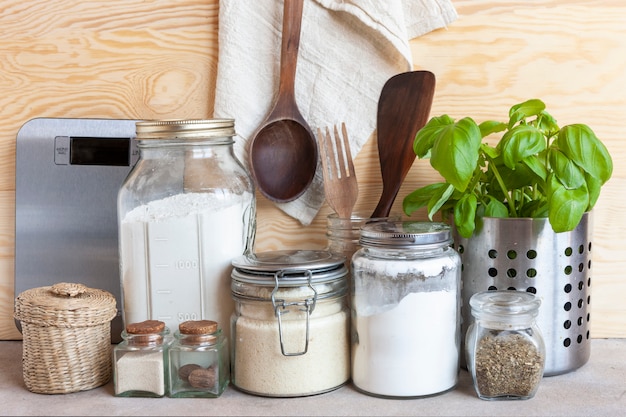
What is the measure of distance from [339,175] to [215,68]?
252 millimetres

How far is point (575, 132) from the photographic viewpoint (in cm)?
88

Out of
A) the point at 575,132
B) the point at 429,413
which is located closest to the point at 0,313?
the point at 429,413

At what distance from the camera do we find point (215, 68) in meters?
1.12

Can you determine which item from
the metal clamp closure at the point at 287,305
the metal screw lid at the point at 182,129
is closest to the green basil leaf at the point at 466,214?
the metal clamp closure at the point at 287,305

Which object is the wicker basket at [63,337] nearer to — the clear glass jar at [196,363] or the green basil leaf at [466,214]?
the clear glass jar at [196,363]

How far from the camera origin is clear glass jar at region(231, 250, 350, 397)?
875mm

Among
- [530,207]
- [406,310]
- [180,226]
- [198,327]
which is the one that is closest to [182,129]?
[180,226]

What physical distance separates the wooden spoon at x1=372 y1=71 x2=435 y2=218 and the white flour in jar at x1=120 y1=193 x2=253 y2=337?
24 centimetres

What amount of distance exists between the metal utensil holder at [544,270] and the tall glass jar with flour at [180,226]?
0.31m

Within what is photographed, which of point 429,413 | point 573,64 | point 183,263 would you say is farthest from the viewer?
point 573,64

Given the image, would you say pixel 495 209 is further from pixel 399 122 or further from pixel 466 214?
pixel 399 122

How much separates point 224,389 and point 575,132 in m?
0.53

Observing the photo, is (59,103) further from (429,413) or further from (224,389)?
(429,413)

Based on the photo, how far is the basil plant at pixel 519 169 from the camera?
87 cm
